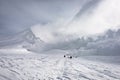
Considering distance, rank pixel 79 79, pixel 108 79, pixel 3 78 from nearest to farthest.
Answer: pixel 3 78 < pixel 79 79 < pixel 108 79

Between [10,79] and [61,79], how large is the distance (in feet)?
20.6

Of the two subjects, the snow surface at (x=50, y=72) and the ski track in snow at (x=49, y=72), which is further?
the snow surface at (x=50, y=72)

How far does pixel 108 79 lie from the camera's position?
19766 mm

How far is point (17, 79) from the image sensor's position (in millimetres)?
16047

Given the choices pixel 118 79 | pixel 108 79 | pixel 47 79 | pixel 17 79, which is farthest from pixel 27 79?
pixel 118 79

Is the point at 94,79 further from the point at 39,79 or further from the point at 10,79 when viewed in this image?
the point at 10,79

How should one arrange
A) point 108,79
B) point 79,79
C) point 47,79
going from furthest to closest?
point 108,79, point 79,79, point 47,79

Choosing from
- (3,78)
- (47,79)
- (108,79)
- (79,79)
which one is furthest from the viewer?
(108,79)

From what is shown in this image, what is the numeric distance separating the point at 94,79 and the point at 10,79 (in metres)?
11.3

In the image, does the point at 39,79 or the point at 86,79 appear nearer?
the point at 39,79

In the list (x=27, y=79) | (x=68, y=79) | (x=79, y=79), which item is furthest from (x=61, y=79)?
(x=27, y=79)

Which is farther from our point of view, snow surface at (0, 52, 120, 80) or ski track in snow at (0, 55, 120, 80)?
snow surface at (0, 52, 120, 80)

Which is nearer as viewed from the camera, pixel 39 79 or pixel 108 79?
pixel 39 79

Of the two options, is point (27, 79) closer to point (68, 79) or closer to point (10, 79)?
point (10, 79)
